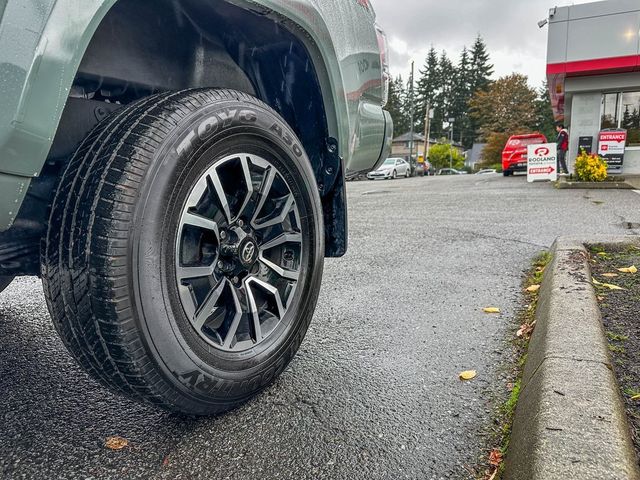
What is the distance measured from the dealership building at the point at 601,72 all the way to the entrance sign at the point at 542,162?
315 centimetres

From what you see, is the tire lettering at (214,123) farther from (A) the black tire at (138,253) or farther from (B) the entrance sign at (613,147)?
(B) the entrance sign at (613,147)

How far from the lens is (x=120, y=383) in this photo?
126 centimetres

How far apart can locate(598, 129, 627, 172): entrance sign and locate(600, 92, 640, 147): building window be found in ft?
1.25

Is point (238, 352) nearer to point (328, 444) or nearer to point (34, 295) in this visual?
point (328, 444)

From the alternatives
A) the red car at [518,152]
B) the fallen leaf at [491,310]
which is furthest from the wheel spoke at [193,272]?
the red car at [518,152]

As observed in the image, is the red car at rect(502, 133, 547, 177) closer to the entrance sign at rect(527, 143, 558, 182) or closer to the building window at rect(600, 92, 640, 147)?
the building window at rect(600, 92, 640, 147)

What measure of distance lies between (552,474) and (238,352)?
36.4 inches

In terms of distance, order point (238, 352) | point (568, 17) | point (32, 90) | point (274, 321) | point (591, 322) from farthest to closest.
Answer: point (568, 17) → point (591, 322) → point (274, 321) → point (238, 352) → point (32, 90)

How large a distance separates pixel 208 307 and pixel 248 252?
257 mm

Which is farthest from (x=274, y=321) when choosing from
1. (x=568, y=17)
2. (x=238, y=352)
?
(x=568, y=17)

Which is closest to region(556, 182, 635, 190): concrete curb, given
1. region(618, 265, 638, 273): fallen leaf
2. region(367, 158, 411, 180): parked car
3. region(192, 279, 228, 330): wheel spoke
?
region(618, 265, 638, 273): fallen leaf

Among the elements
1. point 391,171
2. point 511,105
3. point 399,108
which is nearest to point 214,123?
point 391,171

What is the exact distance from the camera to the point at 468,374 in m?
1.86

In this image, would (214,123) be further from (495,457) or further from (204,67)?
(495,457)
